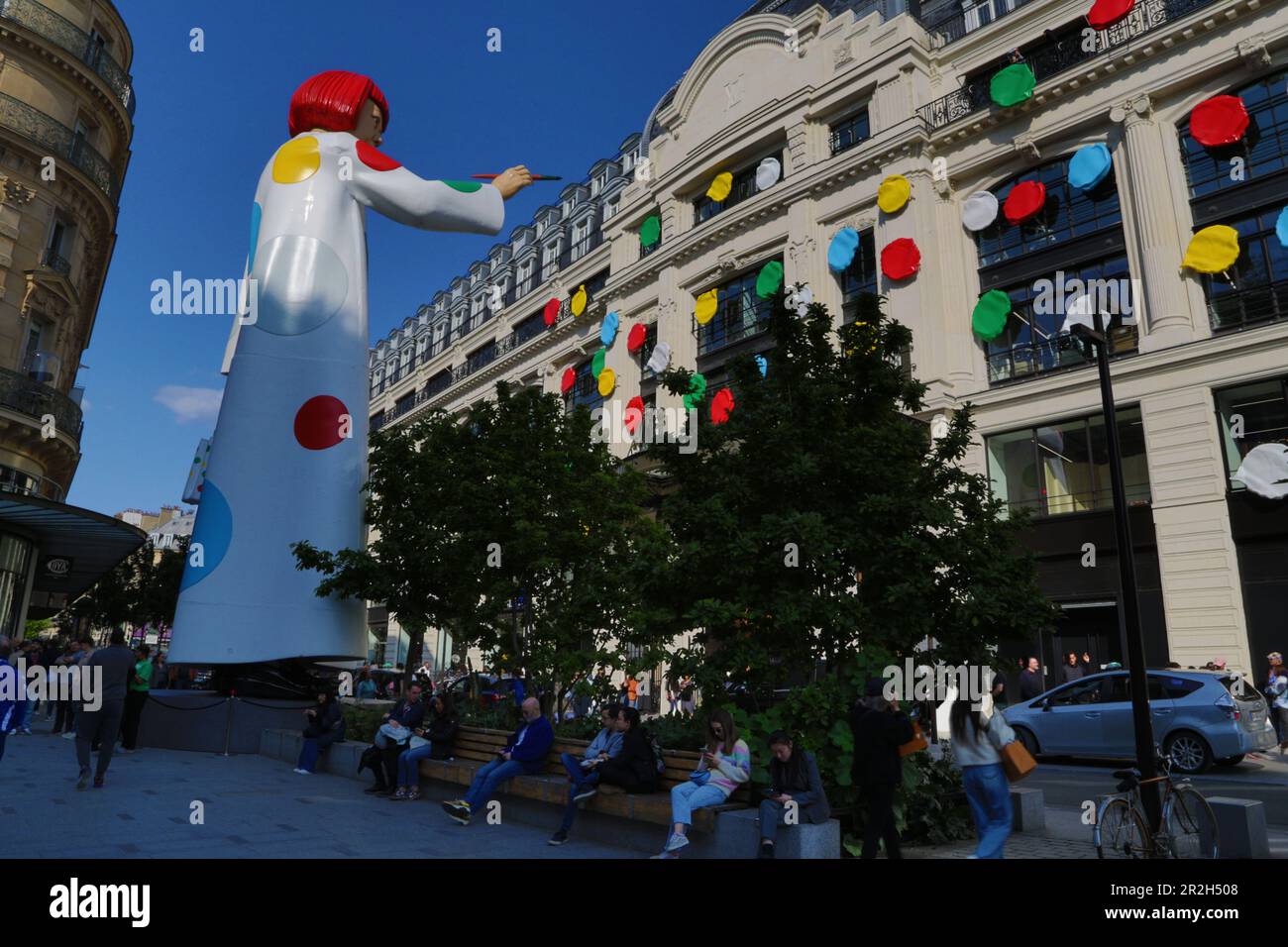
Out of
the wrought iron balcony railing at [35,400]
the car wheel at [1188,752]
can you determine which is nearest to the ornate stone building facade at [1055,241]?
the car wheel at [1188,752]

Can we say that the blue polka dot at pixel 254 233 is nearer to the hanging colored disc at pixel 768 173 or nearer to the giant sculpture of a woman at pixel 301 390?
the giant sculpture of a woman at pixel 301 390

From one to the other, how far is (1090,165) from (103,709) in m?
25.1

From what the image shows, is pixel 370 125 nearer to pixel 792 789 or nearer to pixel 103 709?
pixel 103 709

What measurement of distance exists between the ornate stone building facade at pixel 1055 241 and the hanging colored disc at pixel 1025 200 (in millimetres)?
592

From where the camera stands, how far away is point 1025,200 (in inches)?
958

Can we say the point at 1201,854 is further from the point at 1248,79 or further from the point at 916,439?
the point at 1248,79

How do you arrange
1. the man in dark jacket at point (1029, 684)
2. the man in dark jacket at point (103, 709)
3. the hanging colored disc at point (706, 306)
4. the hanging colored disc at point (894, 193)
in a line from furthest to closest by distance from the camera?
the hanging colored disc at point (706, 306), the hanging colored disc at point (894, 193), the man in dark jacket at point (1029, 684), the man in dark jacket at point (103, 709)

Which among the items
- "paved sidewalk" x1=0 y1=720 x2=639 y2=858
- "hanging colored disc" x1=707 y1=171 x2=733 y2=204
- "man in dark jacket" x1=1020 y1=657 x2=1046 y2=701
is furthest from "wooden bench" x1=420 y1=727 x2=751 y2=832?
"hanging colored disc" x1=707 y1=171 x2=733 y2=204

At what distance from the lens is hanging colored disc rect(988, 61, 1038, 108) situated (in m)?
24.6

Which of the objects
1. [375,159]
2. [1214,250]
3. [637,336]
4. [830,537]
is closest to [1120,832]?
[830,537]

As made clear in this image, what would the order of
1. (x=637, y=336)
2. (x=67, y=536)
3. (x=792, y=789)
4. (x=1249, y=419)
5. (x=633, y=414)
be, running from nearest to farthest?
(x=792, y=789) → (x=1249, y=419) → (x=67, y=536) → (x=633, y=414) → (x=637, y=336)

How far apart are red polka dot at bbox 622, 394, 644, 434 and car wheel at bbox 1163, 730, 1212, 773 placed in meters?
23.9

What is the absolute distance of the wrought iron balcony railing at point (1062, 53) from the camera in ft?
75.0
